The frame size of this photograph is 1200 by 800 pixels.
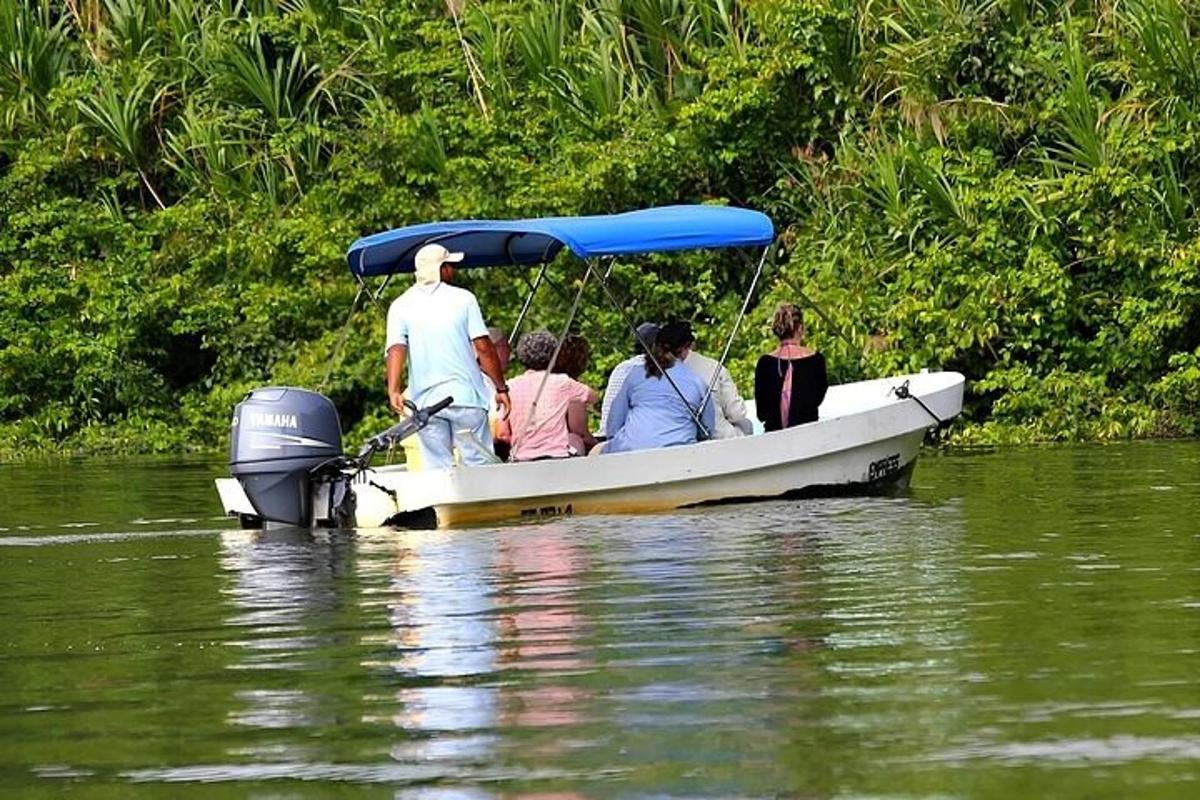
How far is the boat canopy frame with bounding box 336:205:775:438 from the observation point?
47.3 feet

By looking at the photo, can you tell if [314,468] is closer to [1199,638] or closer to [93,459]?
[1199,638]

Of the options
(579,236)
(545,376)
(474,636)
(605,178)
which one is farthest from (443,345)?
(605,178)

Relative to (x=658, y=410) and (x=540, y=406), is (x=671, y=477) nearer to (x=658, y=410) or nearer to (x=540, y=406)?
(x=658, y=410)

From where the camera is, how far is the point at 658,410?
47.9 feet

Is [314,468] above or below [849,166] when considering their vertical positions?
below

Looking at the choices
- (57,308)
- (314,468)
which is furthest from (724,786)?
(57,308)

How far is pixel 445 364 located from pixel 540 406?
0.96 m

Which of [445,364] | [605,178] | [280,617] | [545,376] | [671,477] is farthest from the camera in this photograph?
[605,178]

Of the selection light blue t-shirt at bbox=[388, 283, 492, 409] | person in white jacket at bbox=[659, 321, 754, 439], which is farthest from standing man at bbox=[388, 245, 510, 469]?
person in white jacket at bbox=[659, 321, 754, 439]

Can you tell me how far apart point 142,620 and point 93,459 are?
1228 cm

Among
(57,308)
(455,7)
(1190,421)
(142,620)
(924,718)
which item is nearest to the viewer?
(924,718)

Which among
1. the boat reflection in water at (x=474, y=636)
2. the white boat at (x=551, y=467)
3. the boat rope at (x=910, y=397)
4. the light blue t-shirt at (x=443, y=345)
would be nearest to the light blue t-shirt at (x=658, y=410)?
the white boat at (x=551, y=467)

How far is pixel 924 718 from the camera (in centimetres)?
697

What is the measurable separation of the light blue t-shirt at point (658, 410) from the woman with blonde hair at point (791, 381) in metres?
0.64
